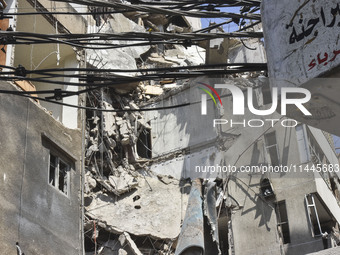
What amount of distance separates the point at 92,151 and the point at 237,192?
6.05m

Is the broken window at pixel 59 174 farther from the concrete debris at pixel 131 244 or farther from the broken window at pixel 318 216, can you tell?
the broken window at pixel 318 216

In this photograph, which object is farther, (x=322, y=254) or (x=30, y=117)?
(x=30, y=117)

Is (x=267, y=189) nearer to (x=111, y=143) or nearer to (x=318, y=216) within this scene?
(x=318, y=216)

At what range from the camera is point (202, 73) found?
644 cm

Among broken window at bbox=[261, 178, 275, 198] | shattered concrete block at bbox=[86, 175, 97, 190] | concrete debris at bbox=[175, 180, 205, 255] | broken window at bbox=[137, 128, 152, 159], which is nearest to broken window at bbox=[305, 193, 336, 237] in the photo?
broken window at bbox=[261, 178, 275, 198]

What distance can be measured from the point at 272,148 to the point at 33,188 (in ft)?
46.4

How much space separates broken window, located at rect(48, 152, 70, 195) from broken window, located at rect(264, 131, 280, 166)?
12165mm

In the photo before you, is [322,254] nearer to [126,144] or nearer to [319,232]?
[319,232]

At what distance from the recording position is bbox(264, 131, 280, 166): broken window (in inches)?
977

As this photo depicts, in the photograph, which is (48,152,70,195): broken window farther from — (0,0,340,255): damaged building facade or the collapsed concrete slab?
the collapsed concrete slab

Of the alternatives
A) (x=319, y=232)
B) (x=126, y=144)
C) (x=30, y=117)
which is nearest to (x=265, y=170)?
(x=319, y=232)

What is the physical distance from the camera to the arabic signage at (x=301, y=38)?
17.5ft

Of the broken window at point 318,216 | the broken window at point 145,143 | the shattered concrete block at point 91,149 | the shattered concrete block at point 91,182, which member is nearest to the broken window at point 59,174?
the shattered concrete block at point 91,182

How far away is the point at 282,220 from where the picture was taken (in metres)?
24.0
